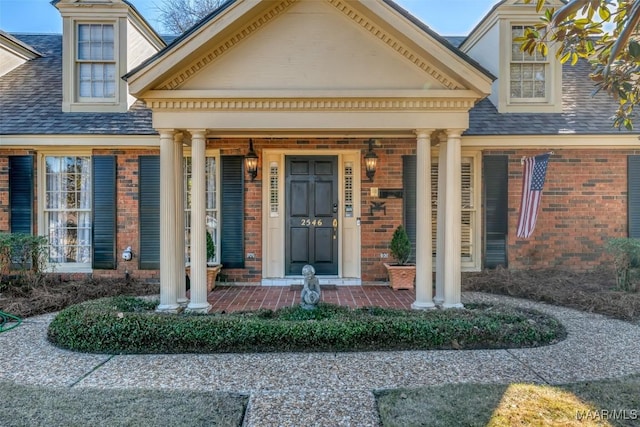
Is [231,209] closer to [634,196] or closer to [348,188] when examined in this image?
[348,188]

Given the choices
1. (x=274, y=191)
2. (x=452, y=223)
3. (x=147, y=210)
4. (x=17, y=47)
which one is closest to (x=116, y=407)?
(x=452, y=223)

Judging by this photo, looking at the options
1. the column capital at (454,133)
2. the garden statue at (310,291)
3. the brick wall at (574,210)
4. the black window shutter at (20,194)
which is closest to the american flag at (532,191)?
the brick wall at (574,210)

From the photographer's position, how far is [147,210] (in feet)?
23.9

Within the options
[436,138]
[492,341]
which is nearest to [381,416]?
[492,341]

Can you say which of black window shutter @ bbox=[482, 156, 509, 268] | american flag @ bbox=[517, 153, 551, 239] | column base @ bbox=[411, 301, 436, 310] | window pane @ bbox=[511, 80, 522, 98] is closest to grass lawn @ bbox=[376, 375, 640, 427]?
column base @ bbox=[411, 301, 436, 310]

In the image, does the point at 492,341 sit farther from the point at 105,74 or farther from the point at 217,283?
the point at 105,74

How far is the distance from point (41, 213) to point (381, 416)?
24.9 ft

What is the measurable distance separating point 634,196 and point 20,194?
11793 mm

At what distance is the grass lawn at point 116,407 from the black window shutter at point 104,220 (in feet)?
13.7

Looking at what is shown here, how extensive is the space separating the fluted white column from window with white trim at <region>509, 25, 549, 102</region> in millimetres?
6743

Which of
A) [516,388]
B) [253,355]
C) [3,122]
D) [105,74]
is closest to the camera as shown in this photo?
[516,388]

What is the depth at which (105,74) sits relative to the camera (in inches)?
303

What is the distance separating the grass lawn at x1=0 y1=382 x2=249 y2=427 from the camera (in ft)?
9.03

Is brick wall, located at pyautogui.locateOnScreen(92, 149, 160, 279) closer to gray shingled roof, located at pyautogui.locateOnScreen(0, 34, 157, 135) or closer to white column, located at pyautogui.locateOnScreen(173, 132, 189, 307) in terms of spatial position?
gray shingled roof, located at pyautogui.locateOnScreen(0, 34, 157, 135)
